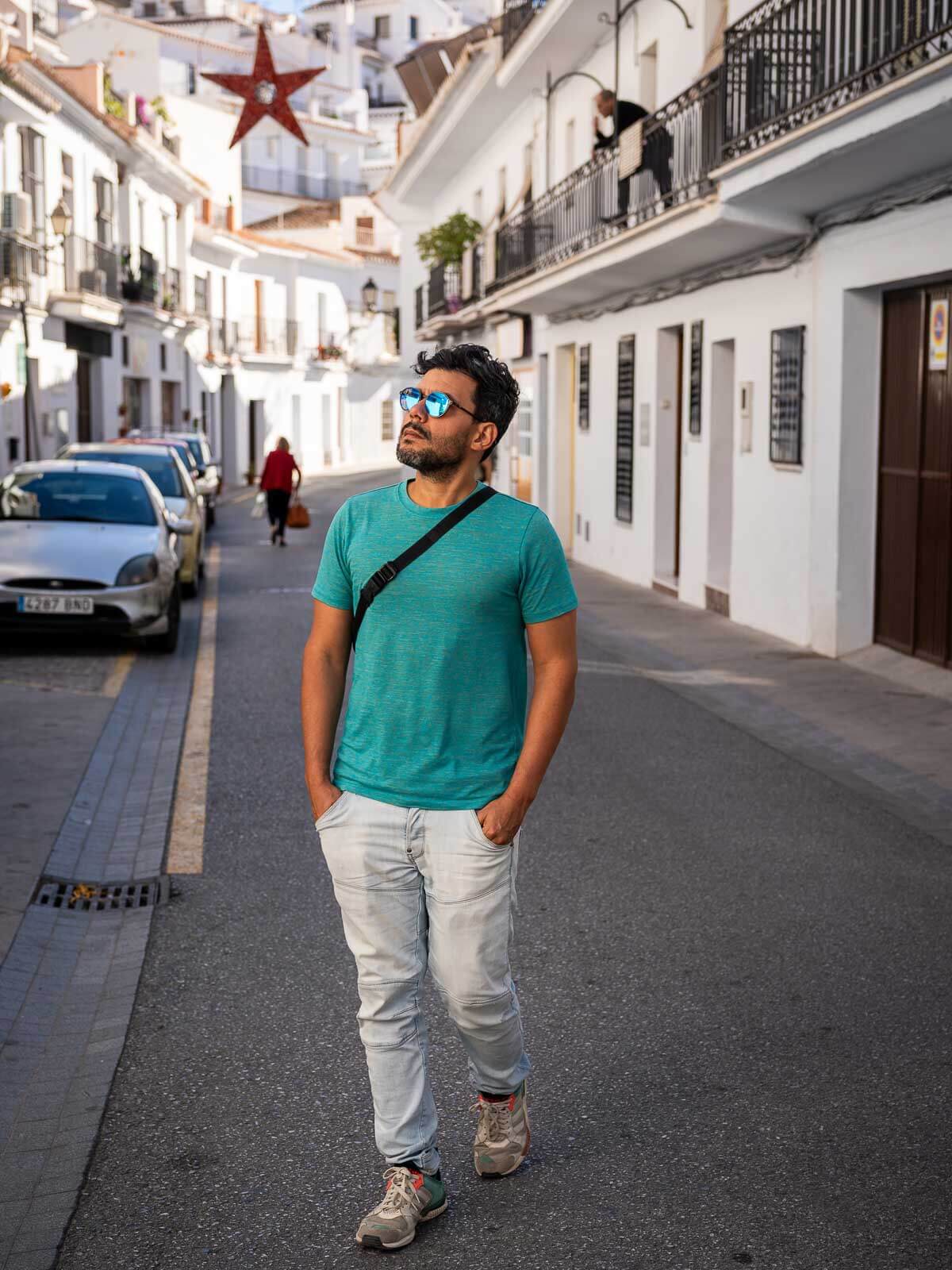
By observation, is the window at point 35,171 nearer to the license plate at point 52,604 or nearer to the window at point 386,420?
the license plate at point 52,604

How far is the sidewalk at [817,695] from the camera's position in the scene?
343 inches

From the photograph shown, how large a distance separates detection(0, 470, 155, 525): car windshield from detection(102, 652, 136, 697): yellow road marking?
1402mm

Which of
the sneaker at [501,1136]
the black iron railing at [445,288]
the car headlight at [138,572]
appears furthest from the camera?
the black iron railing at [445,288]

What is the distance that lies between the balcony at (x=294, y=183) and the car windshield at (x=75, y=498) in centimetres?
6122

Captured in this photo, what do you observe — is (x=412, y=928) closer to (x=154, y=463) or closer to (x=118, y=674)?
(x=118, y=674)

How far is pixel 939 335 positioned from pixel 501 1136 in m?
9.49

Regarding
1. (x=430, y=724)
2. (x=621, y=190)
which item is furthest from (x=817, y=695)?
(x=621, y=190)

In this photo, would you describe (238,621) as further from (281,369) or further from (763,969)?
(281,369)

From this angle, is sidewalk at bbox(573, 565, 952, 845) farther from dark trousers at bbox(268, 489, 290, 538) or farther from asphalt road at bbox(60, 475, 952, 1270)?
dark trousers at bbox(268, 489, 290, 538)

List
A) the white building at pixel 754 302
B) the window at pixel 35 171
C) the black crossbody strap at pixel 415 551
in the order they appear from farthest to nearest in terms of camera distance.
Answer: the window at pixel 35 171
the white building at pixel 754 302
the black crossbody strap at pixel 415 551

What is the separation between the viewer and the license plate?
12.8m

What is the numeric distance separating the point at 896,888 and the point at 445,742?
3553mm

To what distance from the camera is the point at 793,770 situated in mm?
8898

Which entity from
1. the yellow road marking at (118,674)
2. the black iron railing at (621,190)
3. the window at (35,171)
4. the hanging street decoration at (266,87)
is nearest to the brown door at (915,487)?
the black iron railing at (621,190)
